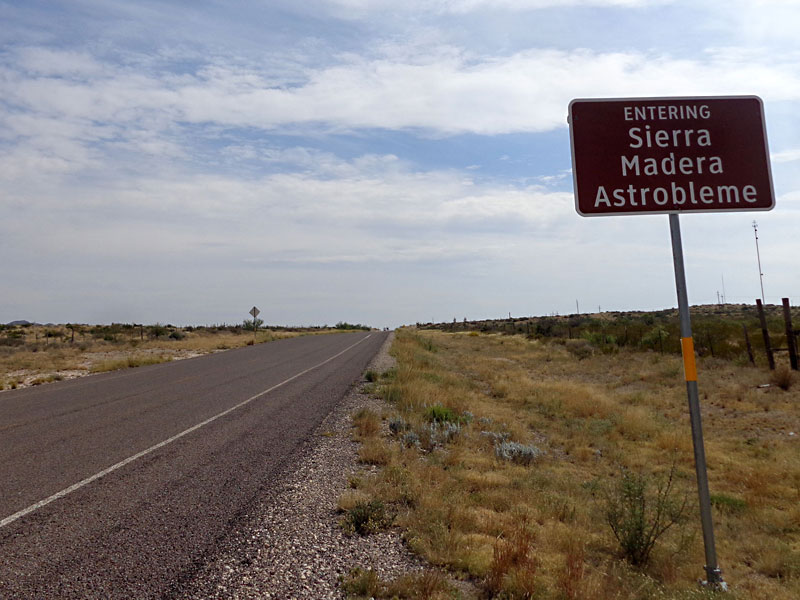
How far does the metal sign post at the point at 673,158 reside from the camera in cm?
430

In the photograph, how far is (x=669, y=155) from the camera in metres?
4.37

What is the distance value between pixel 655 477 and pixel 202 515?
7431 mm

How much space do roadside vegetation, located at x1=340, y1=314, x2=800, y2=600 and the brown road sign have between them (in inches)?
115

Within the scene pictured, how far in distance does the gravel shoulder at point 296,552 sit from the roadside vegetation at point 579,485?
0.20 meters

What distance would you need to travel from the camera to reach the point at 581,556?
498cm

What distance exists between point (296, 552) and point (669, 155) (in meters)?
4.42

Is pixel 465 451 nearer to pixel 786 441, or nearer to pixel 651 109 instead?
pixel 651 109

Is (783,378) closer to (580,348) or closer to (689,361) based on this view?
(689,361)

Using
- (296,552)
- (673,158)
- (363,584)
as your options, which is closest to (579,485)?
(296,552)

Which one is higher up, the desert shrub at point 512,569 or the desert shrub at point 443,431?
the desert shrub at point 512,569

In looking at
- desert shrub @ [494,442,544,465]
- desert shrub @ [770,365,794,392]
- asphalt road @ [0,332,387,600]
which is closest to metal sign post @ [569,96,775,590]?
asphalt road @ [0,332,387,600]

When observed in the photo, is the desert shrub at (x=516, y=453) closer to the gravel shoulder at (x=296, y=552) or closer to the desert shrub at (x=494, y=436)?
the desert shrub at (x=494, y=436)

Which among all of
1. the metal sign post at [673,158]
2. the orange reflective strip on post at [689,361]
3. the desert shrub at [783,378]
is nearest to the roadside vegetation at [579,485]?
the desert shrub at [783,378]

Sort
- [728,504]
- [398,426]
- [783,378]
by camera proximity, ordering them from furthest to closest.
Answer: [783,378]
[398,426]
[728,504]
